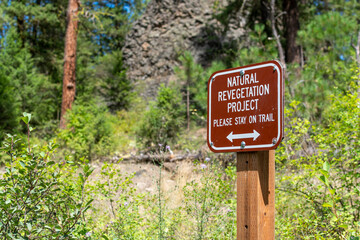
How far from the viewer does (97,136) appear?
8328 millimetres

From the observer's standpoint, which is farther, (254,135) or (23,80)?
(23,80)

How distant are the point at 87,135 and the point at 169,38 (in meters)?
9.14

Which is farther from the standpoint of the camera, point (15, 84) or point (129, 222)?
point (15, 84)

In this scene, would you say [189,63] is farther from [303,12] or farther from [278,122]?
[278,122]

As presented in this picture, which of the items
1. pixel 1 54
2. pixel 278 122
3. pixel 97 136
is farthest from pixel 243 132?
pixel 1 54

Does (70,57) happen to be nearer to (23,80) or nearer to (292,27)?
(23,80)

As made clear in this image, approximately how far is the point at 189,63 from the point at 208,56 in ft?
12.9

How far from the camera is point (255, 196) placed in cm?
166

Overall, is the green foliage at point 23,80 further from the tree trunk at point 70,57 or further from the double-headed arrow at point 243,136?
the double-headed arrow at point 243,136

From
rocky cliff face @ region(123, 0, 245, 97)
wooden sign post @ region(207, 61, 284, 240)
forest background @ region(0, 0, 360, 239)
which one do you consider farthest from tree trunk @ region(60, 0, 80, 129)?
wooden sign post @ region(207, 61, 284, 240)

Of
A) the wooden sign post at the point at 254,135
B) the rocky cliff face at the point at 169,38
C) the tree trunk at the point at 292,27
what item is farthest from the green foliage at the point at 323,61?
the rocky cliff face at the point at 169,38

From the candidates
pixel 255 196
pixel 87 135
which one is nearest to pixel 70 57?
pixel 87 135

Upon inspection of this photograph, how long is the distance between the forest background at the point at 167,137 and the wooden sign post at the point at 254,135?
29cm

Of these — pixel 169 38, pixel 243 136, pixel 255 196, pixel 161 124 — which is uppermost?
pixel 169 38
